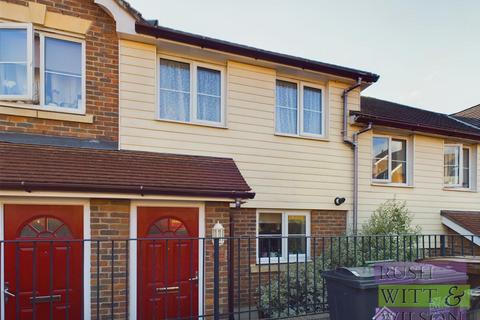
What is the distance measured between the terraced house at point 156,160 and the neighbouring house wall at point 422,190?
0.09 meters

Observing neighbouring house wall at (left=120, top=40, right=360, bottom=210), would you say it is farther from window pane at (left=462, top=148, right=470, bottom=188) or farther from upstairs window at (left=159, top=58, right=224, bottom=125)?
window pane at (left=462, top=148, right=470, bottom=188)

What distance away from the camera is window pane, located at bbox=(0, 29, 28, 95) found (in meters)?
5.81

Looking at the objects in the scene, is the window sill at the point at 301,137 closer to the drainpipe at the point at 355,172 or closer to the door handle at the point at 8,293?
the drainpipe at the point at 355,172

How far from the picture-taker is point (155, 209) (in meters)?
6.38

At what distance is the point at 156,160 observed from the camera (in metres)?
6.59

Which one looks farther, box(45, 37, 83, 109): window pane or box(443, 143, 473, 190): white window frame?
box(443, 143, 473, 190): white window frame

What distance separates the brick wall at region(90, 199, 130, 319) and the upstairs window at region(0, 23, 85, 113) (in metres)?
1.67

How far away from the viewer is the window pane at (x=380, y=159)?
9727mm

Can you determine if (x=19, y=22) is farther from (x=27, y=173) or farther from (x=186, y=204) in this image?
(x=186, y=204)

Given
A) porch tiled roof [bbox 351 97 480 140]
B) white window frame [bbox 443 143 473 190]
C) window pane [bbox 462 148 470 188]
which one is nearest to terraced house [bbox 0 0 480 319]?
porch tiled roof [bbox 351 97 480 140]

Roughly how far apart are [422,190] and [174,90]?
706 centimetres

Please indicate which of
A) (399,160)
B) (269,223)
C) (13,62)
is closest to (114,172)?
(13,62)

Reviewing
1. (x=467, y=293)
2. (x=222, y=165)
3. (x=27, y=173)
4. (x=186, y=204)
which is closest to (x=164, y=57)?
(x=222, y=165)

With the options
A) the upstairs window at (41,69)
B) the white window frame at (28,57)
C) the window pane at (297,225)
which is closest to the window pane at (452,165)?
the window pane at (297,225)
